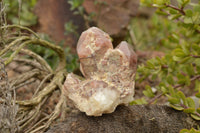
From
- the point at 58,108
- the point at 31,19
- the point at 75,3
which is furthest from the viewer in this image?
the point at 31,19

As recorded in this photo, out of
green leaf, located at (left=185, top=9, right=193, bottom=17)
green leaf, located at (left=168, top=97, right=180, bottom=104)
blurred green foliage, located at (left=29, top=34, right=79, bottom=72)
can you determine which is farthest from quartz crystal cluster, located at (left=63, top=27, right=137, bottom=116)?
blurred green foliage, located at (left=29, top=34, right=79, bottom=72)

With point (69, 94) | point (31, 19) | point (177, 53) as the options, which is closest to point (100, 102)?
point (69, 94)

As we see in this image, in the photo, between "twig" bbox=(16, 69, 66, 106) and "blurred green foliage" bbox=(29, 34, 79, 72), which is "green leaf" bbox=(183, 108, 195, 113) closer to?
"twig" bbox=(16, 69, 66, 106)

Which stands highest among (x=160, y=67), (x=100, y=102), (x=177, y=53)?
(x=100, y=102)

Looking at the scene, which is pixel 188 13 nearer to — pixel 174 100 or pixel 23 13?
pixel 174 100

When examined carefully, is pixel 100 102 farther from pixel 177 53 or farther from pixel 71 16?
pixel 71 16

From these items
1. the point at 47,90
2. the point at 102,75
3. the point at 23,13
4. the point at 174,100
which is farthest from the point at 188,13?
the point at 23,13
